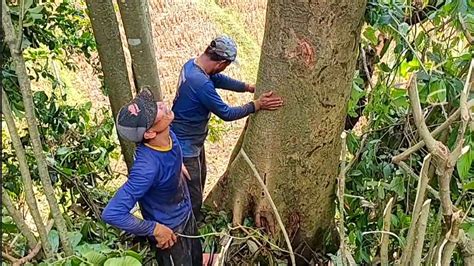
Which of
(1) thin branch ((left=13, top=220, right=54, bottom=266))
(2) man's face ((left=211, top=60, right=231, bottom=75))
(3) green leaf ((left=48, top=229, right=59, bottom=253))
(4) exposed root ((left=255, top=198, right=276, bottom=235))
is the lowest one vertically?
(4) exposed root ((left=255, top=198, right=276, bottom=235))

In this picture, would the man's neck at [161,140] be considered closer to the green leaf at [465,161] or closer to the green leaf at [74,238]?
the green leaf at [74,238]

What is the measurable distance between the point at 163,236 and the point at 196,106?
1.60 feet

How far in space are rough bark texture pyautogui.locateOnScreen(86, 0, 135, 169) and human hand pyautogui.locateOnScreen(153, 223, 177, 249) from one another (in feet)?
1.50

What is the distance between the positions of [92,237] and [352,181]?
29.4 inches

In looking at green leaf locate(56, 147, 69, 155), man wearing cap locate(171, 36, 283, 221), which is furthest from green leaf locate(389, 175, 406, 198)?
green leaf locate(56, 147, 69, 155)

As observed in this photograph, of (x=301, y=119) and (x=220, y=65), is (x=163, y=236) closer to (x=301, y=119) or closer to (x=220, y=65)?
(x=301, y=119)

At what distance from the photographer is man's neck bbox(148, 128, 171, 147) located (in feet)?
5.18

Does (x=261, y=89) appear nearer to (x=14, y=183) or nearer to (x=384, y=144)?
(x=384, y=144)

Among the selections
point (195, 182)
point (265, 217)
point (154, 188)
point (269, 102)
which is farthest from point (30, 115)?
point (195, 182)

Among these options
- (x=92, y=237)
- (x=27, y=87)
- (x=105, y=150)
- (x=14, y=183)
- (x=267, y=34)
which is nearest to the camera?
(x=27, y=87)

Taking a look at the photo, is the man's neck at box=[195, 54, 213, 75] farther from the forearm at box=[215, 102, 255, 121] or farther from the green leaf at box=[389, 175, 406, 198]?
the green leaf at box=[389, 175, 406, 198]

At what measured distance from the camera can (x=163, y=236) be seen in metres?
1.66

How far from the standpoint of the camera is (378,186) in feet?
5.49

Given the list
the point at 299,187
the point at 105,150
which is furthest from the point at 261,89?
the point at 105,150
